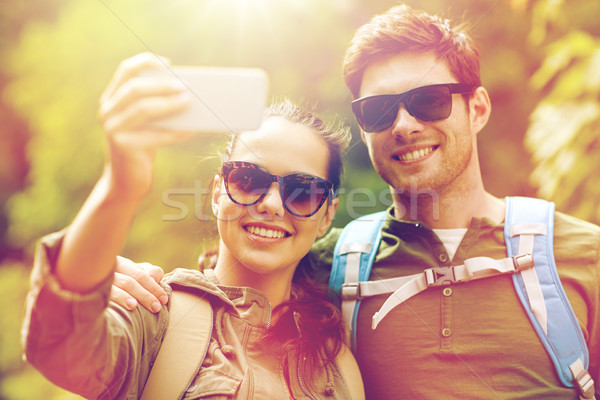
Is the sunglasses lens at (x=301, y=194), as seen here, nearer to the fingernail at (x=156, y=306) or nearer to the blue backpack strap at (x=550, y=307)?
the fingernail at (x=156, y=306)

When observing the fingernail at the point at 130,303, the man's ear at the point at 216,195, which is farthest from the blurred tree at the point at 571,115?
the fingernail at the point at 130,303

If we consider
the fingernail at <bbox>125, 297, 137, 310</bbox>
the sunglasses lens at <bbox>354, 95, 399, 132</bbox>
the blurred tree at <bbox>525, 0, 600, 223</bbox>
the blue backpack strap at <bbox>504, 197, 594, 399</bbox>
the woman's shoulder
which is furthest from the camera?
the blurred tree at <bbox>525, 0, 600, 223</bbox>

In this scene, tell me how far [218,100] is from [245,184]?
2.32 ft

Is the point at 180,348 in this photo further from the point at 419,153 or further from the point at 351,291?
the point at 419,153

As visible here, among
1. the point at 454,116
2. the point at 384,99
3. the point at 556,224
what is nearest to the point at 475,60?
the point at 454,116

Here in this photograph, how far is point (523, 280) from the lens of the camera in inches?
76.5

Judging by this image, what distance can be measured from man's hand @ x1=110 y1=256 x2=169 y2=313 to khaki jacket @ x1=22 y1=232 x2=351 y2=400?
0.10 ft

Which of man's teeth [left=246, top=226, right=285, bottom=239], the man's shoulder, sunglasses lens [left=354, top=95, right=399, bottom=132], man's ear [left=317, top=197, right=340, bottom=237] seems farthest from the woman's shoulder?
the man's shoulder

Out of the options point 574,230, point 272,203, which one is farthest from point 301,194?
point 574,230

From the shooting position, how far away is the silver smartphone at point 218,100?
1.01 m

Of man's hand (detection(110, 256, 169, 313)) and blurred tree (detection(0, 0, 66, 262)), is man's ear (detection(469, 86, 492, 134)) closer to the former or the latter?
man's hand (detection(110, 256, 169, 313))

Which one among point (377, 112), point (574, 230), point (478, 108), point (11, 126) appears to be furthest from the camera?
point (11, 126)

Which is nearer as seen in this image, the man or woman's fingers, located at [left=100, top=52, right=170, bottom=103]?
woman's fingers, located at [left=100, top=52, right=170, bottom=103]

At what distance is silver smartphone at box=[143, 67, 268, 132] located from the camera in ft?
3.33
